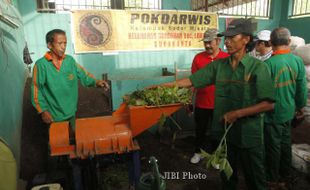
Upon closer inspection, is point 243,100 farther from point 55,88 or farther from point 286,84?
point 55,88

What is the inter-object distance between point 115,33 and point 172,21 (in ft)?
5.33

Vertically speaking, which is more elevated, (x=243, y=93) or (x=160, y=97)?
(x=243, y=93)

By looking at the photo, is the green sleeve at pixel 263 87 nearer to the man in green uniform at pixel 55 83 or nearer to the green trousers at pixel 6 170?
the man in green uniform at pixel 55 83

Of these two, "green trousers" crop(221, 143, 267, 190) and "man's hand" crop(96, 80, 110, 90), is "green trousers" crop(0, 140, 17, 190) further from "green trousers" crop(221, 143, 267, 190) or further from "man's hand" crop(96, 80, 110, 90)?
"green trousers" crop(221, 143, 267, 190)

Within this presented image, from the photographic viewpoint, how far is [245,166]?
2.30 m

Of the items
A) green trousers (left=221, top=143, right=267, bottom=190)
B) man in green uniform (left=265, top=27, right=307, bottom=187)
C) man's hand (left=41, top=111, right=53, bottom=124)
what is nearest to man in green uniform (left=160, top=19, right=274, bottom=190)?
green trousers (left=221, top=143, right=267, bottom=190)

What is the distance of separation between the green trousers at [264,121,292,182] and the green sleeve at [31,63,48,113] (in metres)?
2.70

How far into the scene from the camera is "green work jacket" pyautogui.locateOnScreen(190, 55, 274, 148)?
2070 mm

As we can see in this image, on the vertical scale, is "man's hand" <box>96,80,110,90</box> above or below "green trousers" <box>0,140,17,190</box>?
above

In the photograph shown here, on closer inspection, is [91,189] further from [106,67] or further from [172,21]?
Result: [172,21]

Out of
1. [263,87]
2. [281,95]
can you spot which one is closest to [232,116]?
[263,87]

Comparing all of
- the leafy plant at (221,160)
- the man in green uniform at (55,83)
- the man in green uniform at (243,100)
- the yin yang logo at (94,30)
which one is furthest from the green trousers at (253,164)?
the yin yang logo at (94,30)

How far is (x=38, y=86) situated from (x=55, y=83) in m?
0.19

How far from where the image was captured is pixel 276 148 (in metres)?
2.80
